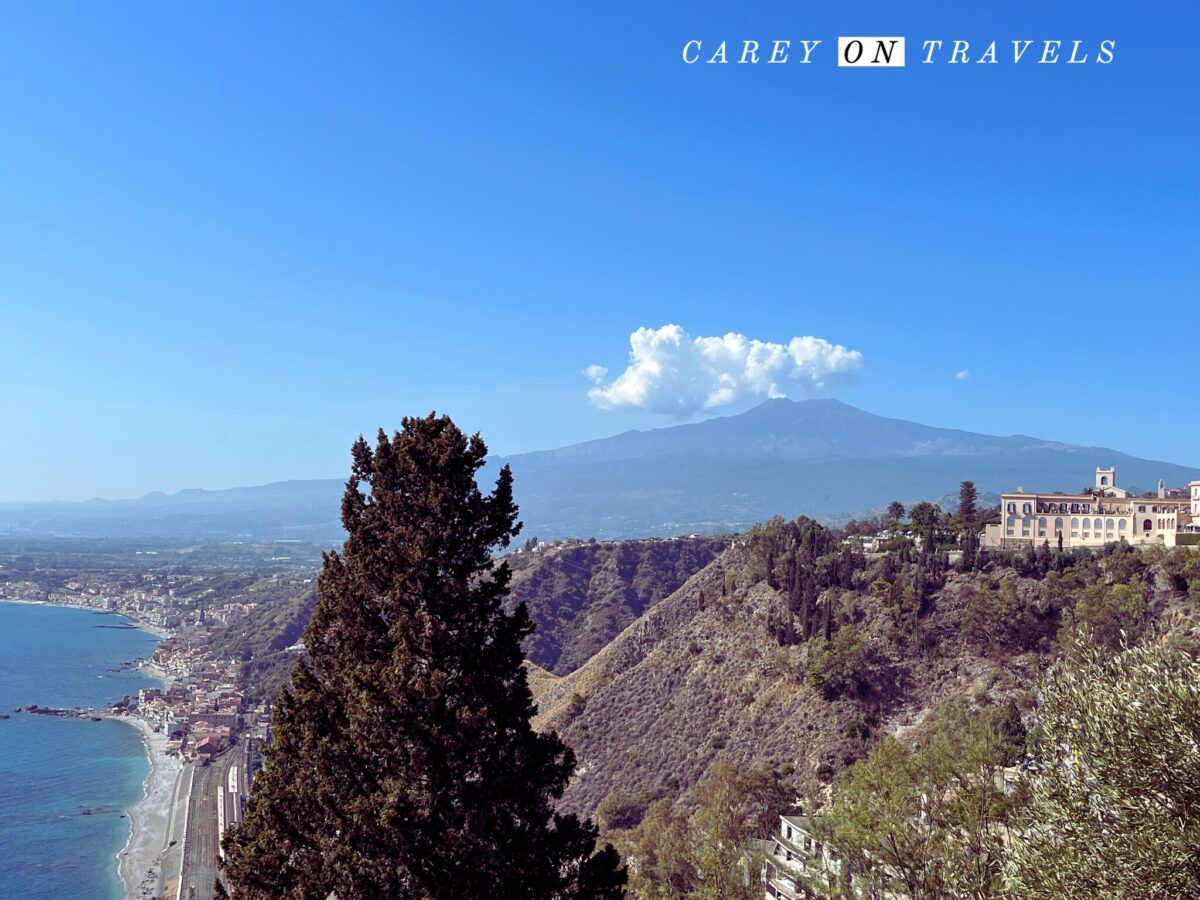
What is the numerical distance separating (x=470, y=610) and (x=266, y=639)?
76.0 meters

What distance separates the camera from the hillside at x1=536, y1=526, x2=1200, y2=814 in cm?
2380

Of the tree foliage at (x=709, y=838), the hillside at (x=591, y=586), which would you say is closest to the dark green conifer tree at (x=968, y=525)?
the tree foliage at (x=709, y=838)

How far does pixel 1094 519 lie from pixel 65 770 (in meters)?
50.3

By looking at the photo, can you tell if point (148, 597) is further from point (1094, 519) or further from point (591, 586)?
point (1094, 519)

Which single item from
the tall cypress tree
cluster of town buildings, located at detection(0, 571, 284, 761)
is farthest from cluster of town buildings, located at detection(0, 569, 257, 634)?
the tall cypress tree

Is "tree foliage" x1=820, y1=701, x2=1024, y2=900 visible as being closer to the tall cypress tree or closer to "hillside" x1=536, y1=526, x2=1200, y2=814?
the tall cypress tree

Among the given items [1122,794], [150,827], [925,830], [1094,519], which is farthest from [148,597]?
[1122,794]

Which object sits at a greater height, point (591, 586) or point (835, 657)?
point (835, 657)

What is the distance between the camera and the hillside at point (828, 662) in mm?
23797

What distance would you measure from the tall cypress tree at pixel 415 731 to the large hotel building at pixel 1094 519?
27096 millimetres

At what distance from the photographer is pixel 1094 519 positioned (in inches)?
1159

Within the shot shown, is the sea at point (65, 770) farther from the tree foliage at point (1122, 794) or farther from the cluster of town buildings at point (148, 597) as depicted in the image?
the tree foliage at point (1122, 794)

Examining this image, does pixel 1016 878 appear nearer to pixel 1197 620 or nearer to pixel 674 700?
pixel 1197 620

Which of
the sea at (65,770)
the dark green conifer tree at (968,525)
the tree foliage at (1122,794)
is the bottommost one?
the sea at (65,770)
